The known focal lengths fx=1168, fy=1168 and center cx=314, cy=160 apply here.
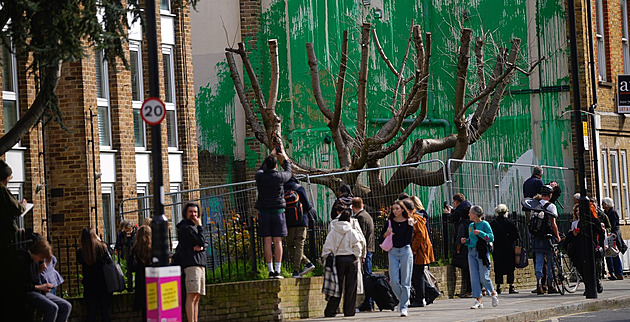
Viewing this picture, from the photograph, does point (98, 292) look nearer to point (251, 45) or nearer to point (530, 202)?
point (530, 202)

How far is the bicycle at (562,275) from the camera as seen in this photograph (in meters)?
22.0

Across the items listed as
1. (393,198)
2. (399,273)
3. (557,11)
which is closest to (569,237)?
(393,198)

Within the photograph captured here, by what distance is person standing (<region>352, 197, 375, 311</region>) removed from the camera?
19.0m

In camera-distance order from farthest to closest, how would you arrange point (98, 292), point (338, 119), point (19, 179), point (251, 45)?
point (251, 45) < point (338, 119) < point (19, 179) < point (98, 292)

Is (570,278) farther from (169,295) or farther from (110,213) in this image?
(169,295)

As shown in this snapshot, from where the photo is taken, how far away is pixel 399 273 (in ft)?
60.3

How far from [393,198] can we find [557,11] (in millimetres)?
13134

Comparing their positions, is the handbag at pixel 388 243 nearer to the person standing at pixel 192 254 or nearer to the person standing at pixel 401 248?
the person standing at pixel 401 248

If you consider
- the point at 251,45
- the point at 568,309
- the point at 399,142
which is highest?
the point at 251,45

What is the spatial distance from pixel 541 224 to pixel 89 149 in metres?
9.76

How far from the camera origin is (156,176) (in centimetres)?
1303

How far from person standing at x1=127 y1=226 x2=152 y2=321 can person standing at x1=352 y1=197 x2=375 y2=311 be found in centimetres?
398

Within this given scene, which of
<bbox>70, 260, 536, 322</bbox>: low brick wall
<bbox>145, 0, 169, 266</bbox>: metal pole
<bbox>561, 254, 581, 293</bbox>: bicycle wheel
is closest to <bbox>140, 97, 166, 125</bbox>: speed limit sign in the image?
<bbox>145, 0, 169, 266</bbox>: metal pole

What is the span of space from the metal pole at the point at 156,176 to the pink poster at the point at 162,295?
0.35 metres
